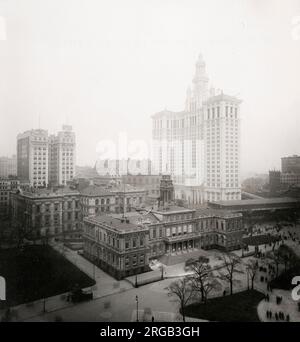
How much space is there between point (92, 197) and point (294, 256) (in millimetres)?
34941

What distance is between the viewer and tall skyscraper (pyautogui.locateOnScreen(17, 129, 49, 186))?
5725 cm

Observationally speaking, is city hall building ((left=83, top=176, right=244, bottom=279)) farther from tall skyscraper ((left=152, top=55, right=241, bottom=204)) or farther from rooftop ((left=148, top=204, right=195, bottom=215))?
tall skyscraper ((left=152, top=55, right=241, bottom=204))

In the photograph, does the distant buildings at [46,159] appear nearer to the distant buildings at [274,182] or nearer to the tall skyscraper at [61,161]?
the tall skyscraper at [61,161]

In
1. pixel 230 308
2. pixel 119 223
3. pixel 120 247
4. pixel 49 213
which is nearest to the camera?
pixel 230 308

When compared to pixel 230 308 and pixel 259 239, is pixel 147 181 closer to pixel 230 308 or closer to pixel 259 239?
pixel 259 239

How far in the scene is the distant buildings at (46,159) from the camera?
57219mm

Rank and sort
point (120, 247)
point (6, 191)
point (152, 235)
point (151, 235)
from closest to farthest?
point (120, 247) → point (151, 235) → point (152, 235) → point (6, 191)

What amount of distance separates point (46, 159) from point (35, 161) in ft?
7.12

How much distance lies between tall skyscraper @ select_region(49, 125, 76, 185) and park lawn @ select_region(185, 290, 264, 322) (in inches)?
1730

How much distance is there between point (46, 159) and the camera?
62.7 meters

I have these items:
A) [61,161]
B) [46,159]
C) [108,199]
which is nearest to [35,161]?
[46,159]

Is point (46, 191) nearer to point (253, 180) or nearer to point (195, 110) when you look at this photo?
point (195, 110)

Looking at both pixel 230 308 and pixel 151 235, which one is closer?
pixel 230 308
